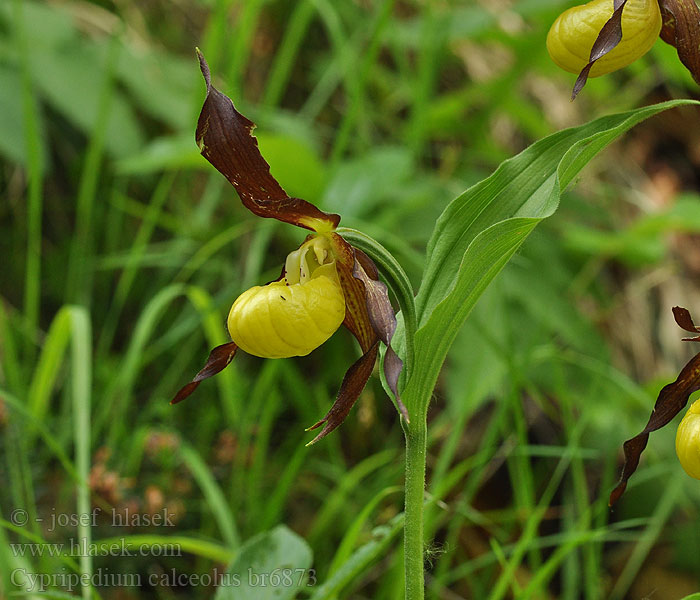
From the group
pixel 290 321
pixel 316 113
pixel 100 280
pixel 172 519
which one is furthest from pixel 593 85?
pixel 290 321

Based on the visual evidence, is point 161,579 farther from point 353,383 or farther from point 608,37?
point 608,37

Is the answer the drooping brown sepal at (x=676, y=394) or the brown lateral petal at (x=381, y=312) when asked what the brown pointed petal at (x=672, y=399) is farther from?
the brown lateral petal at (x=381, y=312)

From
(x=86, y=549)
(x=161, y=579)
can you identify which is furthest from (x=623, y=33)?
(x=161, y=579)

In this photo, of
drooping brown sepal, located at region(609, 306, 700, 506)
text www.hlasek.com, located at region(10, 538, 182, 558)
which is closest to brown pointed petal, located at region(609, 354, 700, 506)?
drooping brown sepal, located at region(609, 306, 700, 506)

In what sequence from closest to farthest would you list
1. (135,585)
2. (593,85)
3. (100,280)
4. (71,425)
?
(135,585)
(71,425)
(100,280)
(593,85)

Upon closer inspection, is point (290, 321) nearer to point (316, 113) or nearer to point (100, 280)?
point (100, 280)
